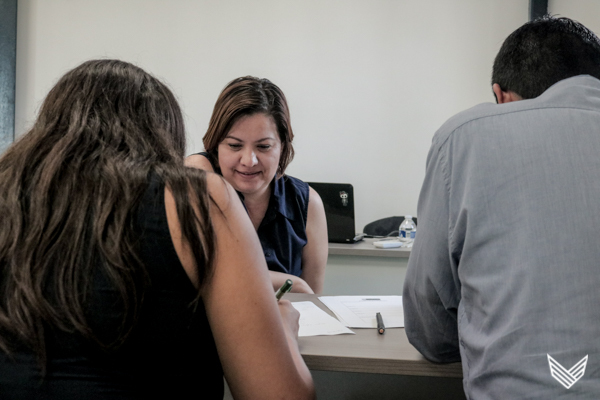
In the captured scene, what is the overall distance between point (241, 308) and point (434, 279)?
0.39 metres

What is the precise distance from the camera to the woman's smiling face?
1.98 metres

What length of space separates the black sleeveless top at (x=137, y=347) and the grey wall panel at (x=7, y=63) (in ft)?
14.2

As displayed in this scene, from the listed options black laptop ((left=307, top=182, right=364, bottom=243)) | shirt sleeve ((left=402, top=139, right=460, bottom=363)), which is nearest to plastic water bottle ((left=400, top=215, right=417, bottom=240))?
black laptop ((left=307, top=182, right=364, bottom=243))

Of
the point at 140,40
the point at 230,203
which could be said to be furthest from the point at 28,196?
the point at 140,40

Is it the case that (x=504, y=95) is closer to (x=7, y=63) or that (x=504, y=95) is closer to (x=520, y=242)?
(x=520, y=242)

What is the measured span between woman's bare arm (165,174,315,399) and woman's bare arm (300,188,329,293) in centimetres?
119

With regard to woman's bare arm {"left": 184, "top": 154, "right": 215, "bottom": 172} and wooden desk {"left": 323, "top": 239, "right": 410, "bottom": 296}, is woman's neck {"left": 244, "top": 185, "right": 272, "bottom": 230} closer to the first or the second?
woman's bare arm {"left": 184, "top": 154, "right": 215, "bottom": 172}

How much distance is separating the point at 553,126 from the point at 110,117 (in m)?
0.75

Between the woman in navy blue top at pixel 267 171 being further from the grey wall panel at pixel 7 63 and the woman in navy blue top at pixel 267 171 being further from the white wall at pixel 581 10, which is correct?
the grey wall panel at pixel 7 63

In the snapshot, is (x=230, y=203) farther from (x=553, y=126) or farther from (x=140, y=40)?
(x=140, y=40)

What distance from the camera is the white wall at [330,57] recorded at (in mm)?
4332

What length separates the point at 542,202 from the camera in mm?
884

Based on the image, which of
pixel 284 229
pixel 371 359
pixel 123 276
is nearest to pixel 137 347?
pixel 123 276

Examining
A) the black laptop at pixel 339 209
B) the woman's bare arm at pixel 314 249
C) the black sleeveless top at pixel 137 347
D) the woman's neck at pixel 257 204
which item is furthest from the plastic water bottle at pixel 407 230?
the black sleeveless top at pixel 137 347
